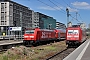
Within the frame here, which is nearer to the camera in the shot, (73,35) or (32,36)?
(73,35)

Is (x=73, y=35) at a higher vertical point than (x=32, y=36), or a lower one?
higher

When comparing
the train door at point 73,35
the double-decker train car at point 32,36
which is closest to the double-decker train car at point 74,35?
the train door at point 73,35

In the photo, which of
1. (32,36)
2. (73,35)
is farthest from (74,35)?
(32,36)

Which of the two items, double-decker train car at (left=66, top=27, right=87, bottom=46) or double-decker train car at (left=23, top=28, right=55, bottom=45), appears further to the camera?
double-decker train car at (left=23, top=28, right=55, bottom=45)

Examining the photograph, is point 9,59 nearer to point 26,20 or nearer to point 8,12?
point 8,12

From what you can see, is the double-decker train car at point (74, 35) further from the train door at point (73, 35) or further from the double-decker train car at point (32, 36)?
the double-decker train car at point (32, 36)

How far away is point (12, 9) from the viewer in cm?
10756

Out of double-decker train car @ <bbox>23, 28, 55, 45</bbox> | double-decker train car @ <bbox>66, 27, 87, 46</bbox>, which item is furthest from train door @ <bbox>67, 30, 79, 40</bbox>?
double-decker train car @ <bbox>23, 28, 55, 45</bbox>

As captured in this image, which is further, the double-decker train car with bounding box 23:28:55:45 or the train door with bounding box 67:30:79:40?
the double-decker train car with bounding box 23:28:55:45

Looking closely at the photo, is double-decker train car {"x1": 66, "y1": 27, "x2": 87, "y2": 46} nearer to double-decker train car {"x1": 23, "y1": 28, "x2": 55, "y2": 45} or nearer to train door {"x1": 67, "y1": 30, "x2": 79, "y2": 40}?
train door {"x1": 67, "y1": 30, "x2": 79, "y2": 40}

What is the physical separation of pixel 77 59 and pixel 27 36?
67.9 feet

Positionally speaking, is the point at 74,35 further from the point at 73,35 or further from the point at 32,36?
the point at 32,36

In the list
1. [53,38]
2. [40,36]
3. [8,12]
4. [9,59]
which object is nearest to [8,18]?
[8,12]

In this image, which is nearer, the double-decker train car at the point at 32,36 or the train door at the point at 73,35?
the train door at the point at 73,35
